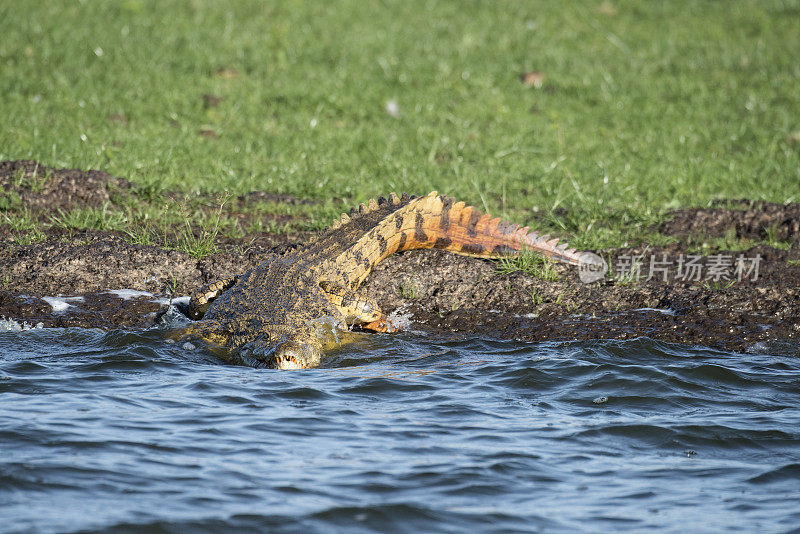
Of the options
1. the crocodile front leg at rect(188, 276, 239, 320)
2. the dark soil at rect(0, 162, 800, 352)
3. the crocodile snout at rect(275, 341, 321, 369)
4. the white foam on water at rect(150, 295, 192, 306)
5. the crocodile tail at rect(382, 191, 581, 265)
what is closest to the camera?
the crocodile snout at rect(275, 341, 321, 369)

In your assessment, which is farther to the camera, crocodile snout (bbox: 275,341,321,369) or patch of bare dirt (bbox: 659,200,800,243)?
patch of bare dirt (bbox: 659,200,800,243)

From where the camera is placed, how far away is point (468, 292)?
22.0 feet

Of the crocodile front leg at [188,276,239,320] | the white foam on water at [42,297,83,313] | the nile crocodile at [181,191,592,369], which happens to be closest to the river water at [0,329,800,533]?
the nile crocodile at [181,191,592,369]

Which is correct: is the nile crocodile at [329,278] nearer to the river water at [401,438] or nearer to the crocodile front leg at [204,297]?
the crocodile front leg at [204,297]

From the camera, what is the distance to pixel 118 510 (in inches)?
136

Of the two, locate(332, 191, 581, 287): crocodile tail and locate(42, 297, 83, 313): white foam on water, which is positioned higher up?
locate(332, 191, 581, 287): crocodile tail

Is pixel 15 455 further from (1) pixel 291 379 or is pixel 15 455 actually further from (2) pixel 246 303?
(2) pixel 246 303

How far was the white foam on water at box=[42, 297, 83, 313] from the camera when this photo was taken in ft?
20.2

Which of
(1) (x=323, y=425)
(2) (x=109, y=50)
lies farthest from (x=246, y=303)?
(2) (x=109, y=50)

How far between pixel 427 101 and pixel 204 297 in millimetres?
5766

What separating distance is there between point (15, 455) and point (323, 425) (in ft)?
4.71
